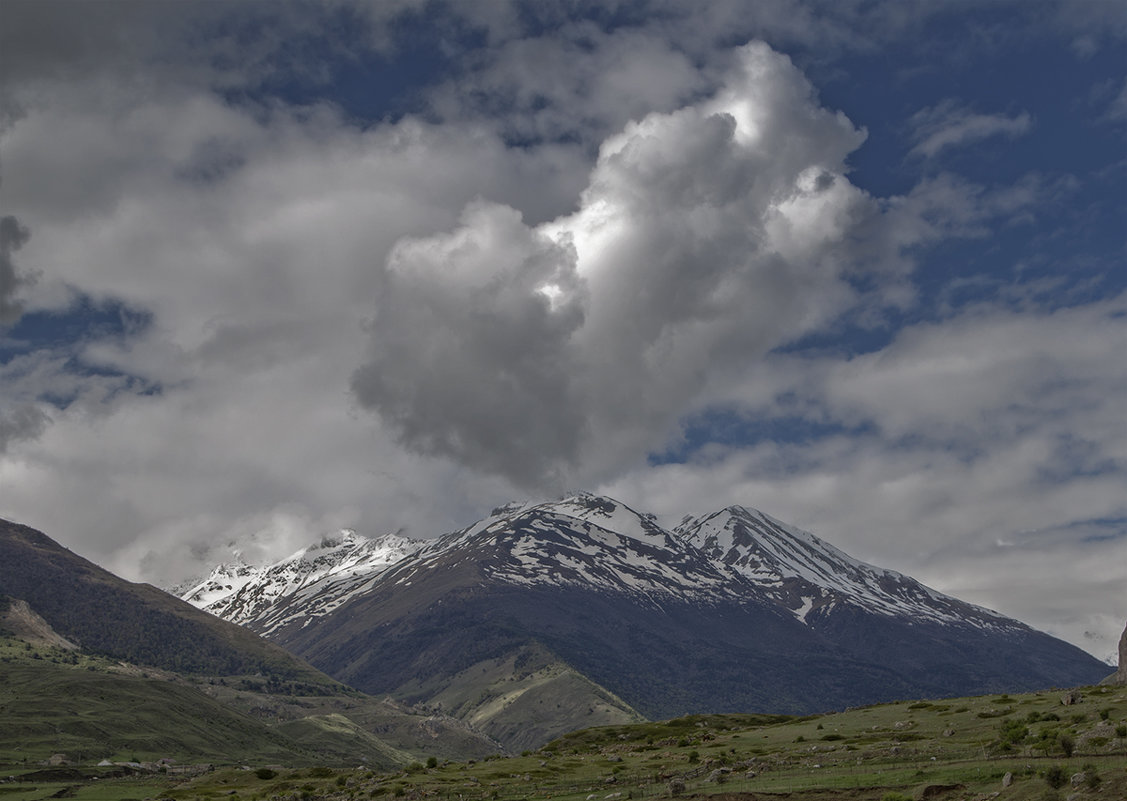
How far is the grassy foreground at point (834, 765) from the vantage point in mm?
60719

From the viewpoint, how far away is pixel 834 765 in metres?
77.8

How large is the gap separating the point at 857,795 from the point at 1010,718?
37395 millimetres

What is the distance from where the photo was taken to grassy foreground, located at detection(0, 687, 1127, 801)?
60719 millimetres

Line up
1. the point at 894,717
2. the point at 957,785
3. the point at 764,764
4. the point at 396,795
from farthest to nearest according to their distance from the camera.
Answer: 1. the point at 894,717
2. the point at 396,795
3. the point at 764,764
4. the point at 957,785

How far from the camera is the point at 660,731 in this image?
149625 millimetres

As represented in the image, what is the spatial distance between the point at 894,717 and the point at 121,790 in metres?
155

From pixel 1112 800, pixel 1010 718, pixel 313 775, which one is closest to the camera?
pixel 1112 800

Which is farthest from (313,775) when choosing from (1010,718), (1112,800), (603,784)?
(1112,800)

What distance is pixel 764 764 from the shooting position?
85688 millimetres

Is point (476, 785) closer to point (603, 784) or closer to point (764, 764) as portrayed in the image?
point (603, 784)

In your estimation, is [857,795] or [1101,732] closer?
[857,795]

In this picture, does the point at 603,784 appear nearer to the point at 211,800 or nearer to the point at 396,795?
the point at 396,795

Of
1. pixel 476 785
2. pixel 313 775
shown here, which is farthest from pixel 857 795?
pixel 313 775

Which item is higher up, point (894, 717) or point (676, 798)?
point (894, 717)
